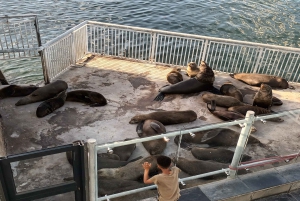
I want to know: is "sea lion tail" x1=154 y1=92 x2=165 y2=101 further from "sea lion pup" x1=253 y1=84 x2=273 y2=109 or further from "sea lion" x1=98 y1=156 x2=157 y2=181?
"sea lion" x1=98 y1=156 x2=157 y2=181

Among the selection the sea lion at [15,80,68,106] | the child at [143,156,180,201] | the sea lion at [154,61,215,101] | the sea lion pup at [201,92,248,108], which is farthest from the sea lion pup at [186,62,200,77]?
the child at [143,156,180,201]

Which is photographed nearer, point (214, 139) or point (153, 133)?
point (214, 139)

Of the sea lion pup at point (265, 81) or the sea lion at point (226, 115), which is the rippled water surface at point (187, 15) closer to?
the sea lion pup at point (265, 81)

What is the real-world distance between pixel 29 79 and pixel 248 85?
10.2m

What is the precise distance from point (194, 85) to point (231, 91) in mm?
1243

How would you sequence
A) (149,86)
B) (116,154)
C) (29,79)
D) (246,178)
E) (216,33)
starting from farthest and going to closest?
(216,33), (29,79), (149,86), (116,154), (246,178)

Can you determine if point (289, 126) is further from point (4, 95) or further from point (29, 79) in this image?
point (29, 79)

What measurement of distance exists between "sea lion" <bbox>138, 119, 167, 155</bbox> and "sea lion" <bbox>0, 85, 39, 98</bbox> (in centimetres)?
410

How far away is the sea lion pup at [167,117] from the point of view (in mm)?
8250

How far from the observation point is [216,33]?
21141 mm

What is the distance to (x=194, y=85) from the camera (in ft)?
33.3

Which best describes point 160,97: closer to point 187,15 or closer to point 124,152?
point 124,152

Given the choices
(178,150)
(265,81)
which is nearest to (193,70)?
(265,81)

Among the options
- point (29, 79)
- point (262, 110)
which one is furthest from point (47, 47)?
point (262, 110)
